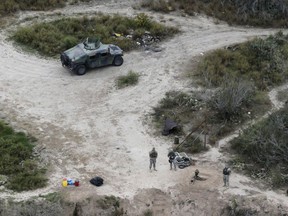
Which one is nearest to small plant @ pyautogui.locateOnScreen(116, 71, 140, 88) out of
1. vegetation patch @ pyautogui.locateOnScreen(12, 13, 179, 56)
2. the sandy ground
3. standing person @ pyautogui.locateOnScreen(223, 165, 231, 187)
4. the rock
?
the sandy ground

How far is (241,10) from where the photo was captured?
38969mm

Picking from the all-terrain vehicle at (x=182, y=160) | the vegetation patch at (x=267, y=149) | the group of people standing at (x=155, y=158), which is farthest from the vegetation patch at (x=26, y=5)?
the vegetation patch at (x=267, y=149)

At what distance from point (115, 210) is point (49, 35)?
15329 mm

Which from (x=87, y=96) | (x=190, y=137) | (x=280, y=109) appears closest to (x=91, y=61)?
(x=87, y=96)

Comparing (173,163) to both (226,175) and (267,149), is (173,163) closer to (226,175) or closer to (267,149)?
(226,175)

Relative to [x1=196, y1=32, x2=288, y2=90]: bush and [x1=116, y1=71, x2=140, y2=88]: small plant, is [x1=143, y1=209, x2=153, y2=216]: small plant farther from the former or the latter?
[x1=196, y1=32, x2=288, y2=90]: bush

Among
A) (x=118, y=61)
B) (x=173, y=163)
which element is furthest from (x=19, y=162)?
(x=118, y=61)

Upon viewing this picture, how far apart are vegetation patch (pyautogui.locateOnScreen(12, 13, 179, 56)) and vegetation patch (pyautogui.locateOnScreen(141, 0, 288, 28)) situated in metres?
2.63

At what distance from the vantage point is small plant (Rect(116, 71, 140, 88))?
101 feet

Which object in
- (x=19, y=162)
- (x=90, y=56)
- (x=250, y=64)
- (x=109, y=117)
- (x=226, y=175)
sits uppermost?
(x=90, y=56)

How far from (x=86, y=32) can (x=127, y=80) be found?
20.8 ft

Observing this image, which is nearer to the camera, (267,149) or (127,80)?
(267,149)

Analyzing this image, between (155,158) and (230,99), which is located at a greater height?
(230,99)

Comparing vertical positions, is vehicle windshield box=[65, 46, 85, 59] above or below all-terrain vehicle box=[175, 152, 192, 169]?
above
